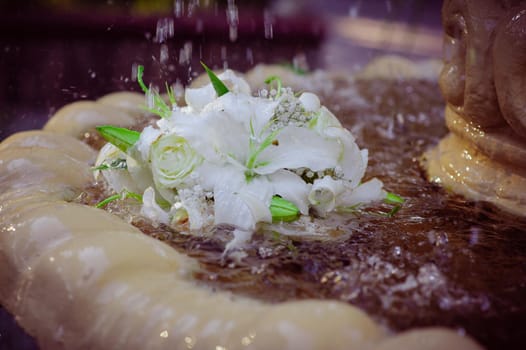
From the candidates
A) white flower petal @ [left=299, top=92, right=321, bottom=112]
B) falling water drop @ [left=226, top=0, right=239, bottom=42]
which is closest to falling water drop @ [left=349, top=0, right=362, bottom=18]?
falling water drop @ [left=226, top=0, right=239, bottom=42]

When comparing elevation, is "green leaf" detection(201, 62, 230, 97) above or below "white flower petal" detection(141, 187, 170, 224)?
above

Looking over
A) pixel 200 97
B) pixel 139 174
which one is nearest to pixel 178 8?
pixel 200 97

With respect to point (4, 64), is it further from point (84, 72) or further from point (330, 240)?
point (330, 240)

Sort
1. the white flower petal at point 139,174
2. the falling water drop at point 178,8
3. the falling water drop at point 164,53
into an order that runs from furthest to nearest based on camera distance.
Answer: the falling water drop at point 178,8 → the falling water drop at point 164,53 → the white flower petal at point 139,174

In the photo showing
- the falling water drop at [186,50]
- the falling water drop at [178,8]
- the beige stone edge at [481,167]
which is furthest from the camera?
the falling water drop at [178,8]

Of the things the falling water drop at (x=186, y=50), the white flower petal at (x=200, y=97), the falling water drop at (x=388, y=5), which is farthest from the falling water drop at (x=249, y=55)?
the white flower petal at (x=200, y=97)

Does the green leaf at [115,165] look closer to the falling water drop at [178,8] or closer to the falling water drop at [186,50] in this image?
the falling water drop at [186,50]

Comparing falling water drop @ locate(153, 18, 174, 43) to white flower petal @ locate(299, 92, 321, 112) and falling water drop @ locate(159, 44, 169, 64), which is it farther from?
white flower petal @ locate(299, 92, 321, 112)

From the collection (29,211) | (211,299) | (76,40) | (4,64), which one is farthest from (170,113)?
(76,40)
